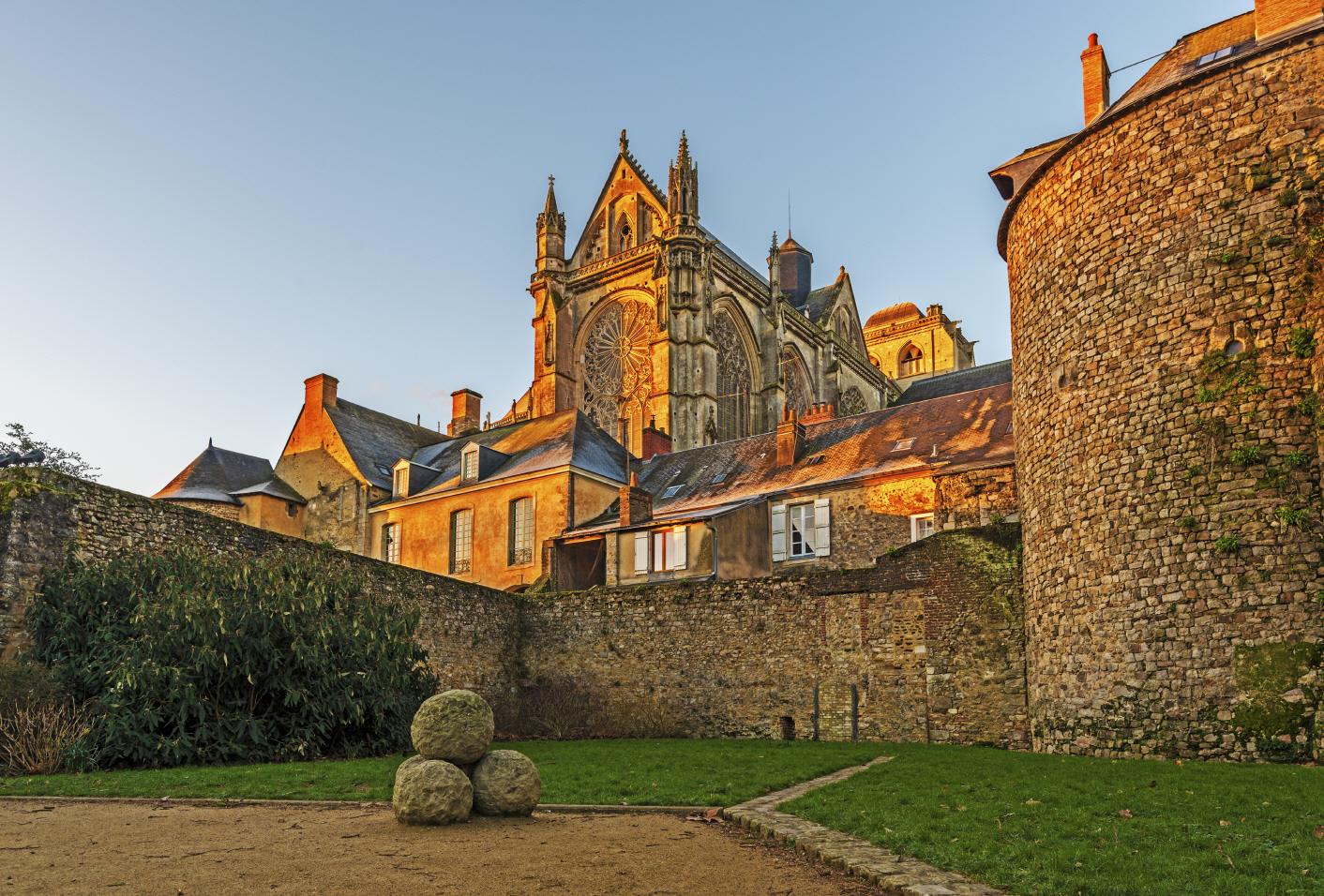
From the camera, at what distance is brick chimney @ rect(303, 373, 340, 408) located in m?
31.1

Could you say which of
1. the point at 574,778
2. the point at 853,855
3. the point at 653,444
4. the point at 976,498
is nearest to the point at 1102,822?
the point at 853,855

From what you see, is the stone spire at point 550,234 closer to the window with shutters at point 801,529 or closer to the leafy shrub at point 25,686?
the window with shutters at point 801,529

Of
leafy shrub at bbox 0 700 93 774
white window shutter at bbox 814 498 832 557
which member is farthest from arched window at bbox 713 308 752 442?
leafy shrub at bbox 0 700 93 774

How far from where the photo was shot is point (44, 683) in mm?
12523

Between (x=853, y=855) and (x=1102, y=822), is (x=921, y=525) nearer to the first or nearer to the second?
(x=1102, y=822)

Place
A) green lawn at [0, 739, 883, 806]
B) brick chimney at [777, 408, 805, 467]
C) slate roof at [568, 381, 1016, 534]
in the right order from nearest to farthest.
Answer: green lawn at [0, 739, 883, 806] < slate roof at [568, 381, 1016, 534] < brick chimney at [777, 408, 805, 467]

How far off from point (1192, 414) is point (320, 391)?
25.0 m

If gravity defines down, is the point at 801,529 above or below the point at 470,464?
below

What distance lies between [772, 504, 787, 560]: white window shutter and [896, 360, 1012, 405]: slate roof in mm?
18885

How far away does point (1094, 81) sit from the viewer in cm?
1443

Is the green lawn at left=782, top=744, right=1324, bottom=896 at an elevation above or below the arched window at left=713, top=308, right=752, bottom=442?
below

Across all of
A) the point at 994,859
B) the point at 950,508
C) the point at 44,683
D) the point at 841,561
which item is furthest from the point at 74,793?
the point at 841,561

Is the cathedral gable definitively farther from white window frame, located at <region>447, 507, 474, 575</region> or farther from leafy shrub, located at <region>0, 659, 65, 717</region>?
leafy shrub, located at <region>0, 659, 65, 717</region>

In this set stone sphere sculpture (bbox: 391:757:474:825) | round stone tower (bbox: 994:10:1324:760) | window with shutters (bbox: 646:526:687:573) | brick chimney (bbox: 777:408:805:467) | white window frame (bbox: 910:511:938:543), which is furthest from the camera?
brick chimney (bbox: 777:408:805:467)
